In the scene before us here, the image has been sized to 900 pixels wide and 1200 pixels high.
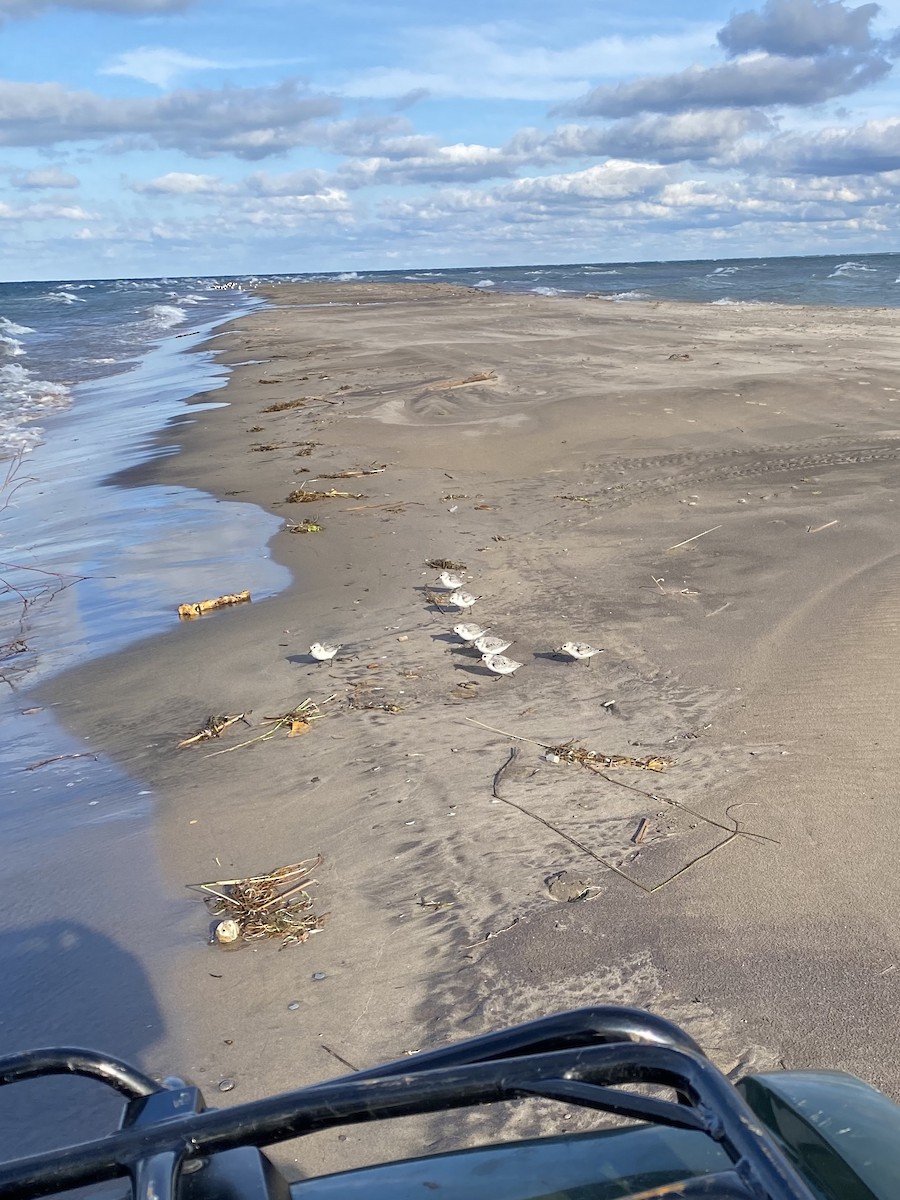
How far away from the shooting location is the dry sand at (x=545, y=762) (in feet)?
10.3

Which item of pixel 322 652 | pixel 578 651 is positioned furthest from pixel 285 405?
pixel 578 651

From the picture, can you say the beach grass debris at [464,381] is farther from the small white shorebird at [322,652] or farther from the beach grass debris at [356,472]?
the small white shorebird at [322,652]

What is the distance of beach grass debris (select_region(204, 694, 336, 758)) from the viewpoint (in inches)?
197

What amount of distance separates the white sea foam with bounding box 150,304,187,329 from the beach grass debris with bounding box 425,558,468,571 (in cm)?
3480

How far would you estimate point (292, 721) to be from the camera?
5.14 metres

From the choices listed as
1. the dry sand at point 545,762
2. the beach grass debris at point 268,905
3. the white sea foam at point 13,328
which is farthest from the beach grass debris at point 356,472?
the white sea foam at point 13,328

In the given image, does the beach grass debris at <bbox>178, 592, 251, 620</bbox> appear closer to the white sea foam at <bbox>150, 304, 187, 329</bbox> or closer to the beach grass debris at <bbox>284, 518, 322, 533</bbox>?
the beach grass debris at <bbox>284, 518, 322, 533</bbox>

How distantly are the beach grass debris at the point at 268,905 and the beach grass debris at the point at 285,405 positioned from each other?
12267mm

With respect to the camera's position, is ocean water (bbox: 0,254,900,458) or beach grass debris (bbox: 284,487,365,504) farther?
ocean water (bbox: 0,254,900,458)

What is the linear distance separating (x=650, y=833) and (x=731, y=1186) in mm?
2741

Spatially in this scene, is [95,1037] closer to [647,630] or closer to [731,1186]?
[731,1186]

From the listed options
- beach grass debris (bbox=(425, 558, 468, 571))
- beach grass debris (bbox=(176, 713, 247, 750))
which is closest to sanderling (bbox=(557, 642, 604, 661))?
beach grass debris (bbox=(176, 713, 247, 750))

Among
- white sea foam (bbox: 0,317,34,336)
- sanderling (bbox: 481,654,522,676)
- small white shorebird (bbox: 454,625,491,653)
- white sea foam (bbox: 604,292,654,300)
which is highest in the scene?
white sea foam (bbox: 604,292,654,300)

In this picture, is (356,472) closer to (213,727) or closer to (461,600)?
(461,600)
